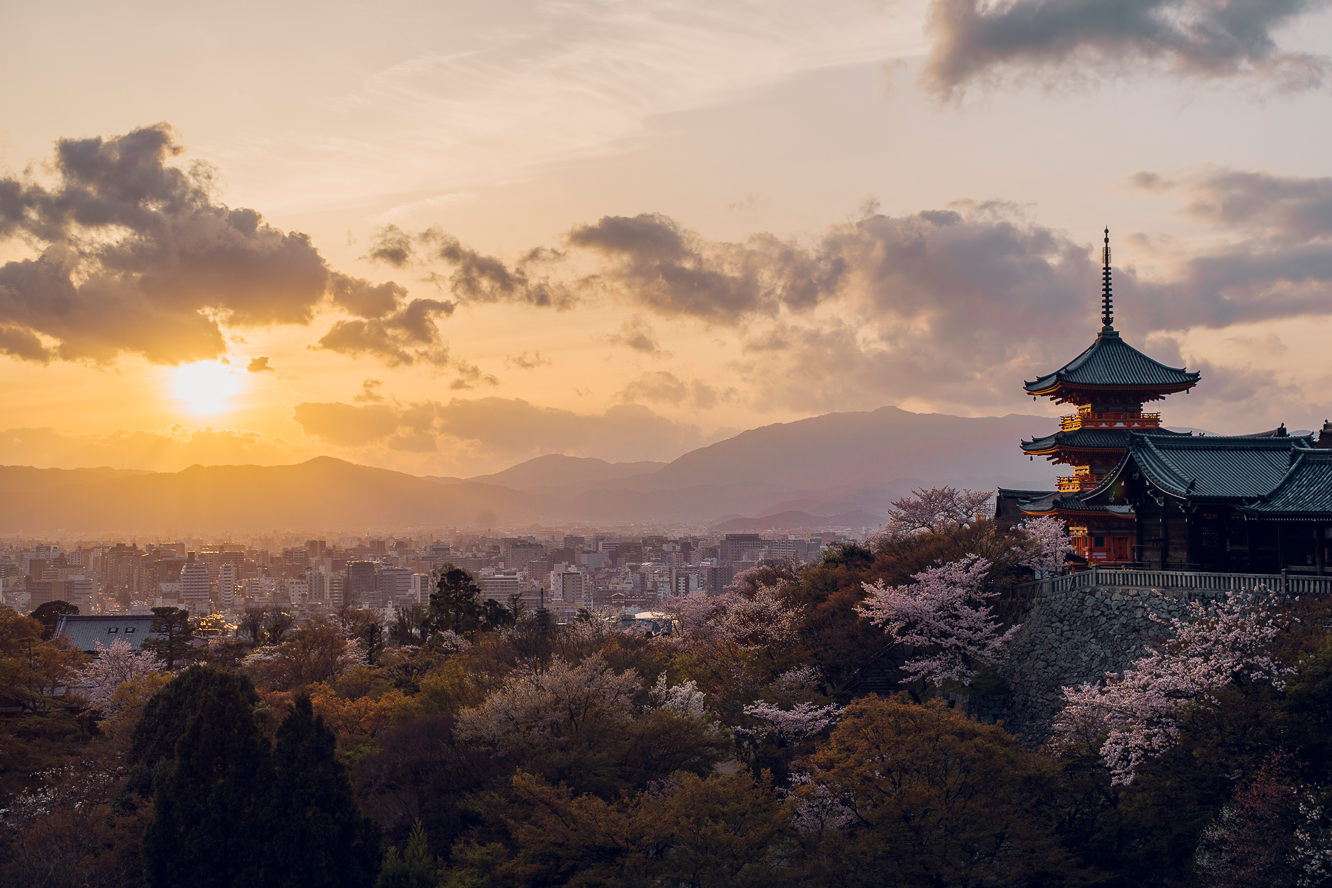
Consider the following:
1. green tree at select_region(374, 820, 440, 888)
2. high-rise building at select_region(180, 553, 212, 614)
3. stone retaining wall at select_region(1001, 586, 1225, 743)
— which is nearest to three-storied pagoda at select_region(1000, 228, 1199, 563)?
stone retaining wall at select_region(1001, 586, 1225, 743)

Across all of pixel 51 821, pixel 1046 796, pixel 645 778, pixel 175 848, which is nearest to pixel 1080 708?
pixel 1046 796

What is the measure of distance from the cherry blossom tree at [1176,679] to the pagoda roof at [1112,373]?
11.9 meters

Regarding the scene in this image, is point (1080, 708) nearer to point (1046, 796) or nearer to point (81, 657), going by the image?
point (1046, 796)

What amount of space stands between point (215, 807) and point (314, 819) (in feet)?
5.54

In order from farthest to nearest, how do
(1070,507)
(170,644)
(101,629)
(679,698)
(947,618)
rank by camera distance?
(101,629) → (170,644) → (1070,507) → (947,618) → (679,698)

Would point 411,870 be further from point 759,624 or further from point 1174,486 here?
point 1174,486

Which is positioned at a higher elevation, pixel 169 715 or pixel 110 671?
pixel 169 715

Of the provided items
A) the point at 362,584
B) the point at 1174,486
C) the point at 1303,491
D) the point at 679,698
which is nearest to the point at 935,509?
the point at 1174,486

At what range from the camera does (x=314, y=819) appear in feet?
58.5

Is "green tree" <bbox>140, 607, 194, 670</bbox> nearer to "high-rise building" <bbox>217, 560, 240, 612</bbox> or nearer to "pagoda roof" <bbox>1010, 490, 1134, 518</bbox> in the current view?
"pagoda roof" <bbox>1010, 490, 1134, 518</bbox>

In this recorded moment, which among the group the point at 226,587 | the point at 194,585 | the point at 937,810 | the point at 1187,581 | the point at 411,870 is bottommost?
the point at 226,587

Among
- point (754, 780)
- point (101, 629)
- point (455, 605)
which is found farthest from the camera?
point (101, 629)

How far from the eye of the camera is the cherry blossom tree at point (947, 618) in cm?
2419

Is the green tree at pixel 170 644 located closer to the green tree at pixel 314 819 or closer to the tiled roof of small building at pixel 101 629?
the tiled roof of small building at pixel 101 629
